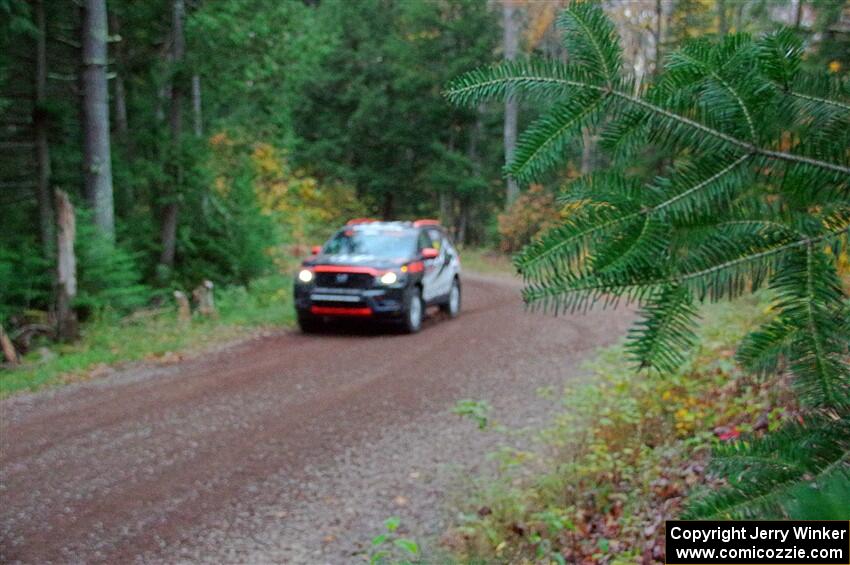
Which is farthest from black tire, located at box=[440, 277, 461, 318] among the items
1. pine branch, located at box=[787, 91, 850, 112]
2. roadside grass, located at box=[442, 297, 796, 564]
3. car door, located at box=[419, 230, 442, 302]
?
pine branch, located at box=[787, 91, 850, 112]

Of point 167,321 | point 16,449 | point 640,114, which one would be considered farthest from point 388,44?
point 640,114

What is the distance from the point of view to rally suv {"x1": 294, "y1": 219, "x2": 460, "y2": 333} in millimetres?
13812

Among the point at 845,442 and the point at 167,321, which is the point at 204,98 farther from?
the point at 845,442

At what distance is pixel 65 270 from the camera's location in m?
12.2

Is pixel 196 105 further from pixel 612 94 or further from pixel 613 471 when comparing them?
pixel 612 94

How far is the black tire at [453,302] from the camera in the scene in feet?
55.2

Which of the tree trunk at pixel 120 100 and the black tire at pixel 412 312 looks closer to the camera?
the black tire at pixel 412 312

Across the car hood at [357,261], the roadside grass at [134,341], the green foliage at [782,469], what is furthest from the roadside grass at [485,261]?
the green foliage at [782,469]

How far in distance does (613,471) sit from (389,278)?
8.29 m

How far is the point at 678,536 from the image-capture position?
2.28 m

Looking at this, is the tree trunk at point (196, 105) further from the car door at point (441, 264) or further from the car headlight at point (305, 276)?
the car headlight at point (305, 276)

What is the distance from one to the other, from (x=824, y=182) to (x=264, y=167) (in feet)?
76.0

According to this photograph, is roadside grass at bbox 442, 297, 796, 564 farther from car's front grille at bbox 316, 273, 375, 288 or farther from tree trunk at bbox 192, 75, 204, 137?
tree trunk at bbox 192, 75, 204, 137

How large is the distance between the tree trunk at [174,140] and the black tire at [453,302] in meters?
6.77
